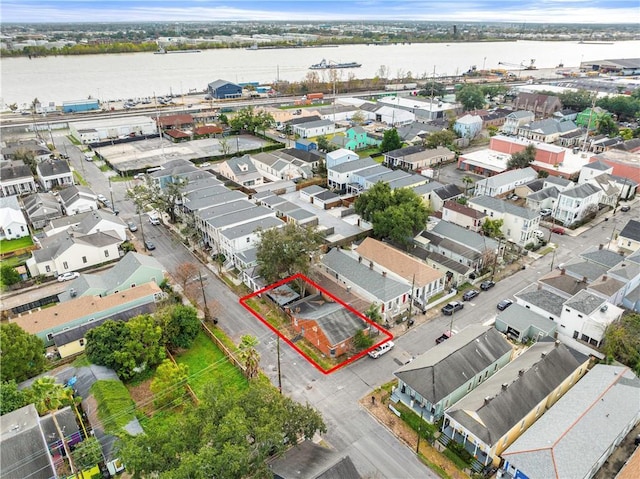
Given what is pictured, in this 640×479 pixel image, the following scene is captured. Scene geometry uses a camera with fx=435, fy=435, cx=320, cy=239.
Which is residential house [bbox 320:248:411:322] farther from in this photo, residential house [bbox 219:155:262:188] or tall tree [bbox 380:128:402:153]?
tall tree [bbox 380:128:402:153]

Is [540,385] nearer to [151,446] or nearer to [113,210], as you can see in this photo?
[151,446]

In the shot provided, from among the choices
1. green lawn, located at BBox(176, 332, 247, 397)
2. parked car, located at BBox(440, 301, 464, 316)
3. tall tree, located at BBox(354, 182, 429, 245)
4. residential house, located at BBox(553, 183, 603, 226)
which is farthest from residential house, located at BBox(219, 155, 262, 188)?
residential house, located at BBox(553, 183, 603, 226)

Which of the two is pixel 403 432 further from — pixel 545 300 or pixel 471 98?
pixel 471 98

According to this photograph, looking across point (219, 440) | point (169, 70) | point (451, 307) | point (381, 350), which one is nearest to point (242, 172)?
point (451, 307)

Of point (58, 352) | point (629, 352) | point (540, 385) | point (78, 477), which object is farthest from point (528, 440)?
point (58, 352)

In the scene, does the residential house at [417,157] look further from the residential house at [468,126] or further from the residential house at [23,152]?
the residential house at [23,152]

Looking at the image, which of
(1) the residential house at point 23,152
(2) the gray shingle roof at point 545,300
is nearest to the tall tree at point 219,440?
(2) the gray shingle roof at point 545,300
